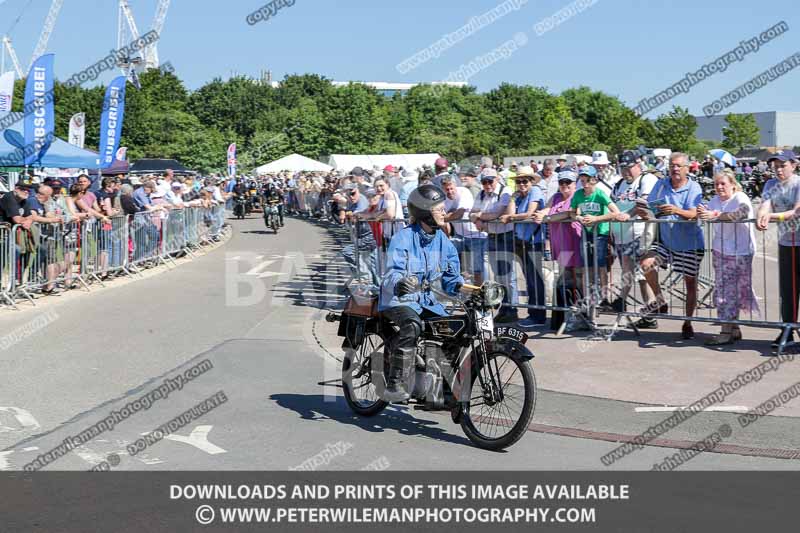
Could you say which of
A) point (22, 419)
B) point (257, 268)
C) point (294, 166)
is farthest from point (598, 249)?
point (294, 166)

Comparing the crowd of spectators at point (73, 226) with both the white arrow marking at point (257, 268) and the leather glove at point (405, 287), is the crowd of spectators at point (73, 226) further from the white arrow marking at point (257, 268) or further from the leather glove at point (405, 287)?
the leather glove at point (405, 287)

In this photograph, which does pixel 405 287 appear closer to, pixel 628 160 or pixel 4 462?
pixel 4 462

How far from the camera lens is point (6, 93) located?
25281mm

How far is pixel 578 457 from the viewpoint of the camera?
21.6 feet

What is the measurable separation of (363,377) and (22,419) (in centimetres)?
268

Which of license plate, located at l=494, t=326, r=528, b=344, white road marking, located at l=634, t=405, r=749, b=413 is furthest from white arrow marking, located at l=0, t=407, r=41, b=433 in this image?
white road marking, located at l=634, t=405, r=749, b=413

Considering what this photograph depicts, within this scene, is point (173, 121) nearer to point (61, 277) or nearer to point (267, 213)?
point (267, 213)

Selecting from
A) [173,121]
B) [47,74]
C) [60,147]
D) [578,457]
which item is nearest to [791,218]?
[578,457]

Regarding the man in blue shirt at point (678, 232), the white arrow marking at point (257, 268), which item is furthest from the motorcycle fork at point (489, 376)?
the white arrow marking at point (257, 268)

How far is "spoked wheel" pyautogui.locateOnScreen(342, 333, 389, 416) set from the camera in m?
7.76

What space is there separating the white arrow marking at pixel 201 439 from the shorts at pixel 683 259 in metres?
5.92

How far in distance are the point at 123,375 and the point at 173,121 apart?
81.9 metres

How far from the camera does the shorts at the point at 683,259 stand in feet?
35.7

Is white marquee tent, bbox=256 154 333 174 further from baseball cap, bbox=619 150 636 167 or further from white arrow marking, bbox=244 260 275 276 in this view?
baseball cap, bbox=619 150 636 167
